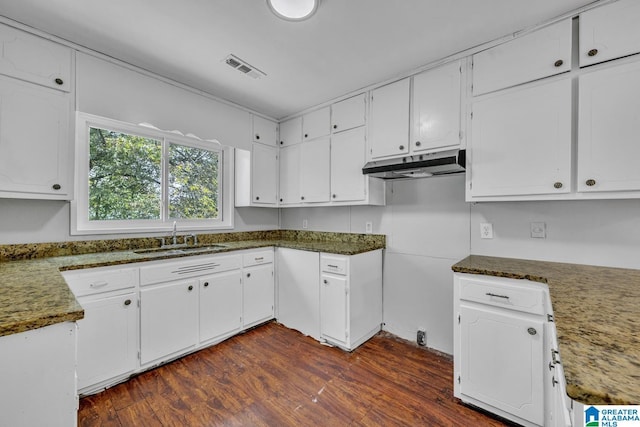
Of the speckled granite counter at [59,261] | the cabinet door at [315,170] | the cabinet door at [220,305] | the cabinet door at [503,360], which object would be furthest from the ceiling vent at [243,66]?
the cabinet door at [503,360]

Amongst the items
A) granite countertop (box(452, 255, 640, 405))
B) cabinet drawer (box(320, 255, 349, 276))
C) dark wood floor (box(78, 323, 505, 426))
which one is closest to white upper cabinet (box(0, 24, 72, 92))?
dark wood floor (box(78, 323, 505, 426))

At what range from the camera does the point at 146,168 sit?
2.56 metres

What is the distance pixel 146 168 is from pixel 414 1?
8.48 feet

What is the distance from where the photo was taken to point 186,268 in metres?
2.22

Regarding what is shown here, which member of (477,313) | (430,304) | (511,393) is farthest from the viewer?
(430,304)

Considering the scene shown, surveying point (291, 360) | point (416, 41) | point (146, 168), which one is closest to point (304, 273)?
point (291, 360)

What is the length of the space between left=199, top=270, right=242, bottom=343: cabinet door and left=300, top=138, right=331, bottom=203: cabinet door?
116 cm

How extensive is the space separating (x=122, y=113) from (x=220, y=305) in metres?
1.86

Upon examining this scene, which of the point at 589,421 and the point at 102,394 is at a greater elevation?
the point at 589,421

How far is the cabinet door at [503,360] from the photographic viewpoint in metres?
1.44

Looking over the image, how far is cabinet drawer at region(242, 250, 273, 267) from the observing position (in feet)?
8.76

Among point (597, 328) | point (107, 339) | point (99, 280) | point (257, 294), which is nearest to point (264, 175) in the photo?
point (257, 294)

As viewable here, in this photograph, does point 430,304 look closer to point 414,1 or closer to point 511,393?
point 511,393

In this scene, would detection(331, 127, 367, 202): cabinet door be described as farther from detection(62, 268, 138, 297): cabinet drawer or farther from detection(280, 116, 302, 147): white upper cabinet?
detection(62, 268, 138, 297): cabinet drawer
